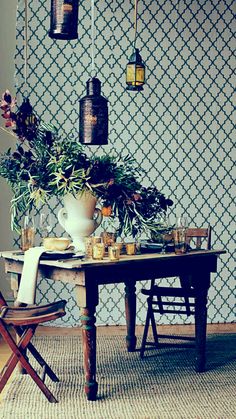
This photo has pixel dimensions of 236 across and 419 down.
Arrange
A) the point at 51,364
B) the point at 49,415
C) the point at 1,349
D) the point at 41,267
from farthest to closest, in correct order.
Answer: the point at 1,349 → the point at 51,364 → the point at 41,267 → the point at 49,415

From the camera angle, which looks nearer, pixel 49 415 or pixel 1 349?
pixel 49 415

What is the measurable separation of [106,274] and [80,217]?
517 mm

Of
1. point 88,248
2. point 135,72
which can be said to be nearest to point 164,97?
point 135,72

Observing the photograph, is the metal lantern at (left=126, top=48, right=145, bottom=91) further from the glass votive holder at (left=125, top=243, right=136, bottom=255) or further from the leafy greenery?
the glass votive holder at (left=125, top=243, right=136, bottom=255)

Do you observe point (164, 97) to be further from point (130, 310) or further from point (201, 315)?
point (201, 315)

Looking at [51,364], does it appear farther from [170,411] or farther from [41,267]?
[170,411]

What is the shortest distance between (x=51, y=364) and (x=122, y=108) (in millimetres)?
2442

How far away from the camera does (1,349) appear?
19.0 ft

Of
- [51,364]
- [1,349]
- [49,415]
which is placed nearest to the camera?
[49,415]

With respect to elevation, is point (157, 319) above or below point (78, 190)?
below

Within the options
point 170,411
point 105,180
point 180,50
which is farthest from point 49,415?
point 180,50

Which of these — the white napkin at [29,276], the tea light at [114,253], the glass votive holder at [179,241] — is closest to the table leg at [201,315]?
the glass votive holder at [179,241]

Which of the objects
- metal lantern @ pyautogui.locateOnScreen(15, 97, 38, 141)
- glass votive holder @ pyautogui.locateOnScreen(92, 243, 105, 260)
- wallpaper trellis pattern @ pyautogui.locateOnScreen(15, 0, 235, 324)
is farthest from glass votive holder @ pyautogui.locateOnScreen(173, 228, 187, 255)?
wallpaper trellis pattern @ pyautogui.locateOnScreen(15, 0, 235, 324)

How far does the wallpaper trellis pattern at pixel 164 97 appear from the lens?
263 inches
